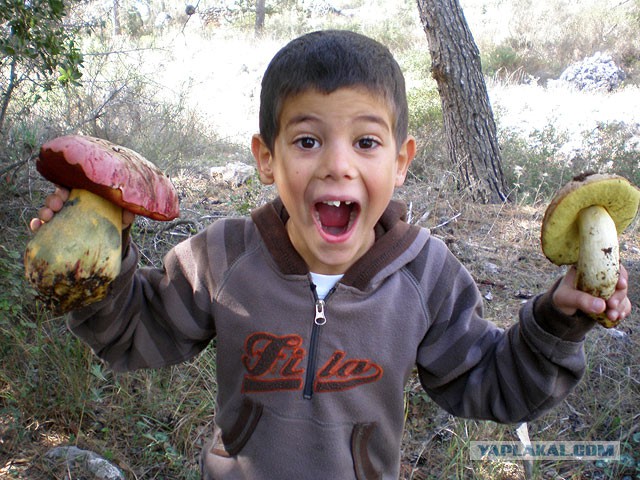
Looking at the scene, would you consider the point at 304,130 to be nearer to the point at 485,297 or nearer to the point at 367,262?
the point at 367,262

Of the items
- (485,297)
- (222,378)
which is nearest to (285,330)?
(222,378)

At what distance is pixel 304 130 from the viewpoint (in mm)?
1338

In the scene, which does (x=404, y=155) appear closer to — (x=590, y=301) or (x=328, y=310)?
(x=328, y=310)

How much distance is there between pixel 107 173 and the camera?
121 cm

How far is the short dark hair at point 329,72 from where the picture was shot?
1.33 meters

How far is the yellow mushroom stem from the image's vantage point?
1230 mm

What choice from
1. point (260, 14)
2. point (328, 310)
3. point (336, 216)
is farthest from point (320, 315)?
point (260, 14)

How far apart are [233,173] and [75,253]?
13.9 ft

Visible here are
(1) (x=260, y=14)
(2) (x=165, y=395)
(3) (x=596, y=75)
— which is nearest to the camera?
(2) (x=165, y=395)

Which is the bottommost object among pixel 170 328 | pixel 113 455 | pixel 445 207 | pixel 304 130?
pixel 113 455

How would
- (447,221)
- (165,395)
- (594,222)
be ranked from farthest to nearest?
(447,221) < (165,395) < (594,222)

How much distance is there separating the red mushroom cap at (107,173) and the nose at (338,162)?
45cm

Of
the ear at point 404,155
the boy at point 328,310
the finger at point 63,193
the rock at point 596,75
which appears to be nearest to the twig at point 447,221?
the ear at point 404,155

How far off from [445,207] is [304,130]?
384cm
